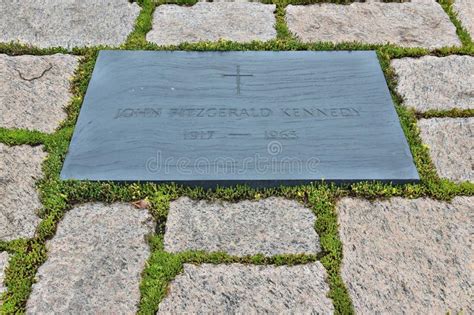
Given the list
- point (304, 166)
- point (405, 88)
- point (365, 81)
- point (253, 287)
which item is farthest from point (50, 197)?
point (405, 88)

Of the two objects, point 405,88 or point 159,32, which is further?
point 159,32

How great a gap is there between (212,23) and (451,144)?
4.78 ft

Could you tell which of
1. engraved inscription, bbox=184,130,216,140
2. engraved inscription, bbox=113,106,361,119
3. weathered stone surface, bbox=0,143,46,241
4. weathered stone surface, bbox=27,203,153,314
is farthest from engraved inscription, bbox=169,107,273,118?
weathered stone surface, bbox=0,143,46,241

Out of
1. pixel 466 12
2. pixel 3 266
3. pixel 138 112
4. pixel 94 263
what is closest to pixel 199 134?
pixel 138 112

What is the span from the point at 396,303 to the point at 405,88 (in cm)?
119

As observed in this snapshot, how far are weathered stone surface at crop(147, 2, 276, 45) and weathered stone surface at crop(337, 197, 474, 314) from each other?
1.25 meters

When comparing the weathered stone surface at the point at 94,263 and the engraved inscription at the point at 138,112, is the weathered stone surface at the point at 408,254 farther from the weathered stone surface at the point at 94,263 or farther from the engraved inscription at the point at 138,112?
the engraved inscription at the point at 138,112

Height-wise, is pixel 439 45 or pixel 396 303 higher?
pixel 439 45

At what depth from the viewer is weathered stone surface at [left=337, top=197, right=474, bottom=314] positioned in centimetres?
175

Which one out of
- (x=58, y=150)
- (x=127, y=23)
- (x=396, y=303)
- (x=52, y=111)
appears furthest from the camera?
(x=127, y=23)

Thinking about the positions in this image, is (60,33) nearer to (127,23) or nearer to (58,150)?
(127,23)

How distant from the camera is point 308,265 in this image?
6.07 ft

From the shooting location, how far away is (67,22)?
2.96 metres

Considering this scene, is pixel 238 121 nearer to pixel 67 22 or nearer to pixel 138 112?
pixel 138 112
